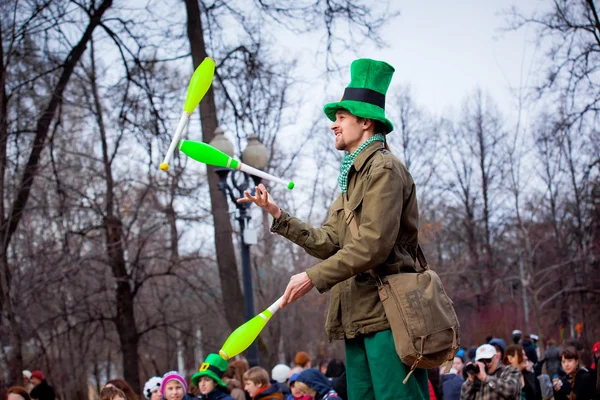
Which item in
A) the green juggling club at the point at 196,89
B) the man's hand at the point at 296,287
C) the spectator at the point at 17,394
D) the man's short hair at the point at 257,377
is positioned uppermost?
the green juggling club at the point at 196,89

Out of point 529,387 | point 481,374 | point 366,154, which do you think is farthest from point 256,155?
point 366,154

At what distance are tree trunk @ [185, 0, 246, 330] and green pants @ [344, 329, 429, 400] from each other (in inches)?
353

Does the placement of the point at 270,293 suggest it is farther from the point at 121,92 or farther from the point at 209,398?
the point at 209,398

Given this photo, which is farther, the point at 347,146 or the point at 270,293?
the point at 270,293

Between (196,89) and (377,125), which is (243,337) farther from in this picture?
(196,89)

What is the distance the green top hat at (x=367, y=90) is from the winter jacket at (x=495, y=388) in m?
3.79

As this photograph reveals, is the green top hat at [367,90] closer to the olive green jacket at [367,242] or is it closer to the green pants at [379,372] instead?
the olive green jacket at [367,242]

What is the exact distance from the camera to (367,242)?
10.2ft

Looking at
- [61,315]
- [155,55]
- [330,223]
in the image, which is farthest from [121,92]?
[330,223]

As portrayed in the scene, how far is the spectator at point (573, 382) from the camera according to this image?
8469mm

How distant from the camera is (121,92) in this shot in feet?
46.8

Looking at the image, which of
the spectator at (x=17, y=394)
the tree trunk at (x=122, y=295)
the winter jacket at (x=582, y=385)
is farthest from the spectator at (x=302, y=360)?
the tree trunk at (x=122, y=295)

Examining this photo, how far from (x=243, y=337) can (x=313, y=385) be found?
4.12 meters

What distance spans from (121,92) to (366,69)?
1144cm
